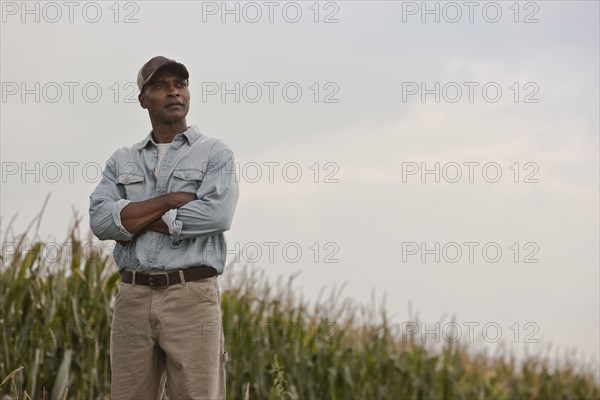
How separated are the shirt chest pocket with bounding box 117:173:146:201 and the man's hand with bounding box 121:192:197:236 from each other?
0.53 ft

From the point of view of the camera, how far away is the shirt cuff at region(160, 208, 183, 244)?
168 inches

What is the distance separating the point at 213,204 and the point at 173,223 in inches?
8.2

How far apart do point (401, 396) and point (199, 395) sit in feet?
16.6

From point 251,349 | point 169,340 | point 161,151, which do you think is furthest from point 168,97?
point 251,349

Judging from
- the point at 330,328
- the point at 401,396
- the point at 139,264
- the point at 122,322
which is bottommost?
the point at 401,396

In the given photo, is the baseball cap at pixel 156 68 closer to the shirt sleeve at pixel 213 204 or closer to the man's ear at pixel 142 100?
the man's ear at pixel 142 100

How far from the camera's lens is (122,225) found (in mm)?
4398

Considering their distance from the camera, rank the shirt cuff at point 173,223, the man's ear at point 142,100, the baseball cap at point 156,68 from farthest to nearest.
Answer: the man's ear at point 142,100 → the baseball cap at point 156,68 → the shirt cuff at point 173,223

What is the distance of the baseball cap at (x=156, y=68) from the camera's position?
450 cm

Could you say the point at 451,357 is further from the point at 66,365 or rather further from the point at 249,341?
the point at 66,365

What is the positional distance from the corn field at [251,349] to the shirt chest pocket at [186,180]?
1.13 metres

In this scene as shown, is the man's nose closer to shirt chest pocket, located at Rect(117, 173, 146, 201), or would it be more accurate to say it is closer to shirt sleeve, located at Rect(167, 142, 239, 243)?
shirt sleeve, located at Rect(167, 142, 239, 243)

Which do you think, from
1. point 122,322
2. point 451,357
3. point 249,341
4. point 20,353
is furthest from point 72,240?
point 451,357

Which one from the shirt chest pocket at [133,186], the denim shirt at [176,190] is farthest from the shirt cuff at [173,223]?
the shirt chest pocket at [133,186]
